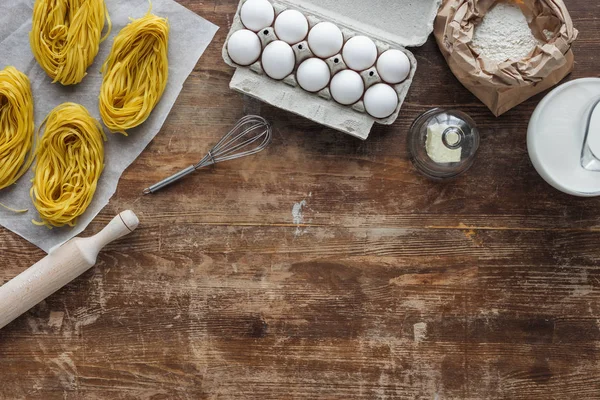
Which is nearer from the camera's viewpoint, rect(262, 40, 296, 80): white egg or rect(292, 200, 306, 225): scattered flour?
rect(262, 40, 296, 80): white egg

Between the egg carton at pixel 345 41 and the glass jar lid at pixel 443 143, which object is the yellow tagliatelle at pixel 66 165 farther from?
the glass jar lid at pixel 443 143

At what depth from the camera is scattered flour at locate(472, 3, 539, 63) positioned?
1.08 metres

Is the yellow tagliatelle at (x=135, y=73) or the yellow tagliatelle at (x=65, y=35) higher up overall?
the yellow tagliatelle at (x=65, y=35)

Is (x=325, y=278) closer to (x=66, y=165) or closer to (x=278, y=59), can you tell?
(x=278, y=59)

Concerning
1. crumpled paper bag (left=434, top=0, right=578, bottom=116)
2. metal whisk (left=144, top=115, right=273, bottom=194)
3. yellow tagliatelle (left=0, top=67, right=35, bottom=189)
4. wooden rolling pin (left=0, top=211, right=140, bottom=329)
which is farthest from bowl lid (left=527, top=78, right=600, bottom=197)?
yellow tagliatelle (left=0, top=67, right=35, bottom=189)

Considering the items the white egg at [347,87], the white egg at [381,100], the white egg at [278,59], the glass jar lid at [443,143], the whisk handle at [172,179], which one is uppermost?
the white egg at [278,59]

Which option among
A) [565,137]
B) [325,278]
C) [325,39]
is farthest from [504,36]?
[325,278]

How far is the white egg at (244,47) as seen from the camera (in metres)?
1.05

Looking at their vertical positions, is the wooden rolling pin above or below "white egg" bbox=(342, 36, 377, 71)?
below

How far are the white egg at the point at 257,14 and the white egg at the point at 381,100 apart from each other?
23 cm

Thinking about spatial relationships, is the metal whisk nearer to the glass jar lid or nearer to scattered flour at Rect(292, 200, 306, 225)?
scattered flour at Rect(292, 200, 306, 225)

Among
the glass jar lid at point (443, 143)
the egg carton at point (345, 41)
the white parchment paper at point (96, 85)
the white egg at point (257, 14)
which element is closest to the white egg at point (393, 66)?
the egg carton at point (345, 41)

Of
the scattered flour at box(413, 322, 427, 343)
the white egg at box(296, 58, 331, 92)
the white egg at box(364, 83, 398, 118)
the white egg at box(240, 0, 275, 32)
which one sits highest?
the white egg at box(240, 0, 275, 32)

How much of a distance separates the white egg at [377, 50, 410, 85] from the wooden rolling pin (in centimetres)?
54
